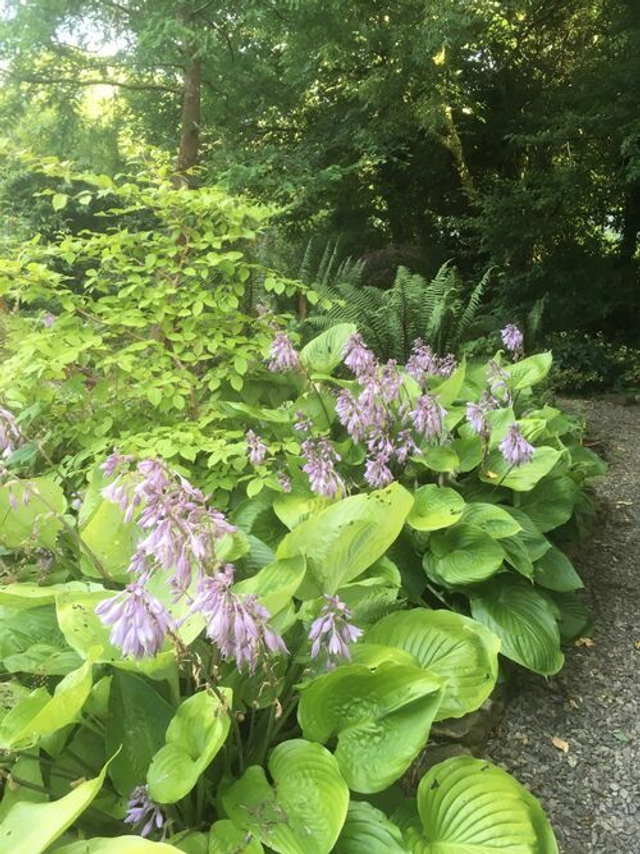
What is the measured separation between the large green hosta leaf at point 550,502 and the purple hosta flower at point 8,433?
187 centimetres

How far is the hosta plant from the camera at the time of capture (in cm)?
117

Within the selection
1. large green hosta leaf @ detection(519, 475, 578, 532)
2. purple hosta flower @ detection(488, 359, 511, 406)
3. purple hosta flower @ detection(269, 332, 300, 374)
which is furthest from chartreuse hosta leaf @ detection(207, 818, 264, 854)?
purple hosta flower @ detection(488, 359, 511, 406)

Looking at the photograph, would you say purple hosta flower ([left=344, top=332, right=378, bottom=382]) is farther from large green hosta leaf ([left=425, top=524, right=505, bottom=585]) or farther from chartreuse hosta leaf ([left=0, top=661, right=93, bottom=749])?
chartreuse hosta leaf ([left=0, top=661, right=93, bottom=749])

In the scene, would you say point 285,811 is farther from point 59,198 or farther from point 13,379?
point 59,198

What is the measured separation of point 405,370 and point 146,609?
2236mm

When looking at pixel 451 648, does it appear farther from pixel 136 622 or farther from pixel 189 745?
pixel 136 622

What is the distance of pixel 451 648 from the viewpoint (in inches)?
67.1

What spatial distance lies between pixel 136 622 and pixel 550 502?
2.02 metres

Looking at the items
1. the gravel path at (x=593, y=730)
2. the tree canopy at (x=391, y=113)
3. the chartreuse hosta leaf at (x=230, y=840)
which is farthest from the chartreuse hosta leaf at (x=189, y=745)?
the tree canopy at (x=391, y=113)

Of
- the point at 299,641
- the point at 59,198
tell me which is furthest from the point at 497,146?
the point at 299,641

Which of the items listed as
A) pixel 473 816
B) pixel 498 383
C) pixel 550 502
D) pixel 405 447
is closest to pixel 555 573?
pixel 550 502

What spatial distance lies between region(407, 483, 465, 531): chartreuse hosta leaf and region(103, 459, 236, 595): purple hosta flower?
1.02 metres

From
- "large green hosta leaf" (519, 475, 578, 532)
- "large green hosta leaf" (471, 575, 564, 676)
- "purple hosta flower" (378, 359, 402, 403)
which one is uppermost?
"purple hosta flower" (378, 359, 402, 403)

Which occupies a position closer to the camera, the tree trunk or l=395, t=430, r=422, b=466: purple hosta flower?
l=395, t=430, r=422, b=466: purple hosta flower
